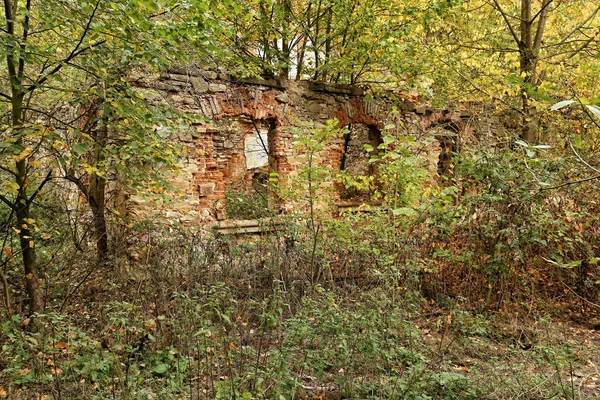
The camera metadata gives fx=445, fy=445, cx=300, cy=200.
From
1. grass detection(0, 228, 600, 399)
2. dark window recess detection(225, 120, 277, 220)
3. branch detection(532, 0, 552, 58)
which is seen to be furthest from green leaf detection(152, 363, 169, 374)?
branch detection(532, 0, 552, 58)

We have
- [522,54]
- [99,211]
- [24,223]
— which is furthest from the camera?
[522,54]

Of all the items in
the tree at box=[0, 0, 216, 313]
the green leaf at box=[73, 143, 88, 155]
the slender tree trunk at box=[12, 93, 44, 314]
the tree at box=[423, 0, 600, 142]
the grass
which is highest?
the tree at box=[423, 0, 600, 142]

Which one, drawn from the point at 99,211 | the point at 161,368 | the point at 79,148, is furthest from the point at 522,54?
the point at 161,368

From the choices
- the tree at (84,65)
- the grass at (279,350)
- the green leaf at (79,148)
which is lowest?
the grass at (279,350)

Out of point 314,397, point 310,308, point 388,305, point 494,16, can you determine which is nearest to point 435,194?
point 388,305

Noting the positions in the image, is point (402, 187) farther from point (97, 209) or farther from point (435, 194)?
point (97, 209)

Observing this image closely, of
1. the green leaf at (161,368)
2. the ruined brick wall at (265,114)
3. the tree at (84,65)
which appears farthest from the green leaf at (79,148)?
the ruined brick wall at (265,114)

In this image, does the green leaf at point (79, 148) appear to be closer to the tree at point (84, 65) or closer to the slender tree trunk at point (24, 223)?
the tree at point (84, 65)

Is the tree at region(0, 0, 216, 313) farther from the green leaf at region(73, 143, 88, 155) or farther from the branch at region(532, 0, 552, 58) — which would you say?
the branch at region(532, 0, 552, 58)

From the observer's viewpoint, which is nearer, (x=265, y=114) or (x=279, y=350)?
(x=279, y=350)

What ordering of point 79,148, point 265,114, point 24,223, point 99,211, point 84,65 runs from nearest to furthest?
1. point 79,148
2. point 84,65
3. point 24,223
4. point 99,211
5. point 265,114

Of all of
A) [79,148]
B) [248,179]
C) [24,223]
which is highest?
[79,148]

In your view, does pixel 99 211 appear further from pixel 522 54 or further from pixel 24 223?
pixel 522 54

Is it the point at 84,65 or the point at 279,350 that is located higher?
the point at 84,65
